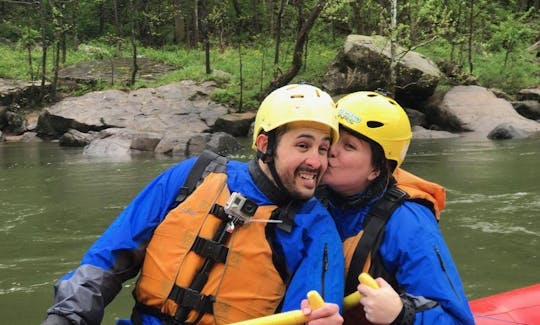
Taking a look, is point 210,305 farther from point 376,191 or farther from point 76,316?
point 376,191

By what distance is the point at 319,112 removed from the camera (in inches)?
81.3

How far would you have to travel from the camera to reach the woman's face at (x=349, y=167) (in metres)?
2.23

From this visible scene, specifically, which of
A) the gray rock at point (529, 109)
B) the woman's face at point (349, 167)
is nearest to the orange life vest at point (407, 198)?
the woman's face at point (349, 167)

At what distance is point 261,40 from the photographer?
25.0 m

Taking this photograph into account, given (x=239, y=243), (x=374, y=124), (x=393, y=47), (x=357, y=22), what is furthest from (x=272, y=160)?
(x=357, y=22)

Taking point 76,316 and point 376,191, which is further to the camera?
point 376,191

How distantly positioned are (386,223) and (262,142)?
523 mm

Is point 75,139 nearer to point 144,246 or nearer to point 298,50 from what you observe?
point 298,50

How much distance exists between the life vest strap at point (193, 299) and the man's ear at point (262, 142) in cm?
54

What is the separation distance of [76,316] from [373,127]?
1.21 metres

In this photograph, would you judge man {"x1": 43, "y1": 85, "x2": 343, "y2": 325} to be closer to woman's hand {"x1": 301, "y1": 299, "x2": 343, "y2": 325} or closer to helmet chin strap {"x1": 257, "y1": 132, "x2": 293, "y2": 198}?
helmet chin strap {"x1": 257, "y1": 132, "x2": 293, "y2": 198}

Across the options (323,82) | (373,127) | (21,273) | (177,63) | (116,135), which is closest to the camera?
(373,127)

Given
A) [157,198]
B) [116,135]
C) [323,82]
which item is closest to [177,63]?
[323,82]

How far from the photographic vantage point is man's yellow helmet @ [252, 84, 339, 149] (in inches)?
80.9
